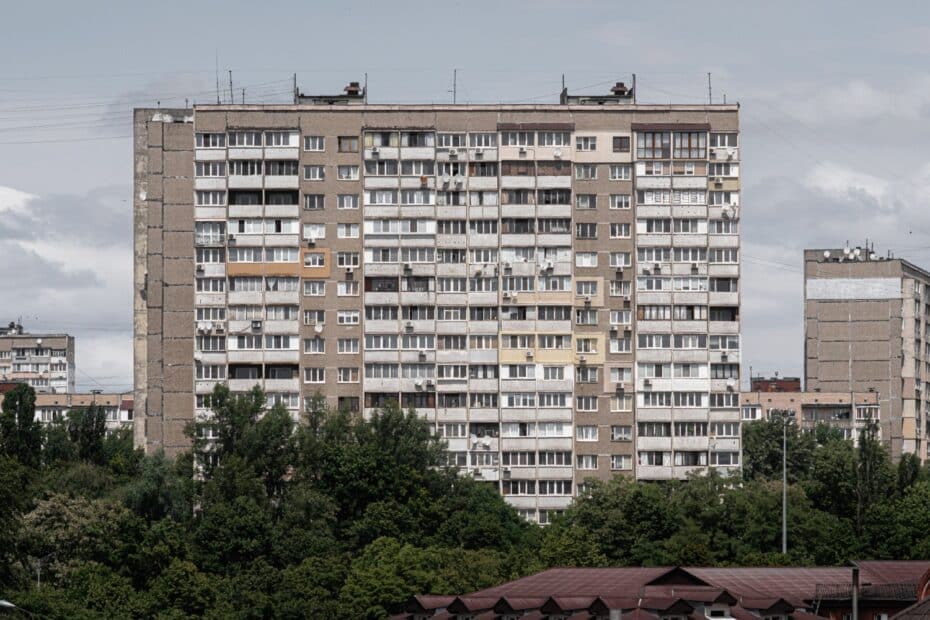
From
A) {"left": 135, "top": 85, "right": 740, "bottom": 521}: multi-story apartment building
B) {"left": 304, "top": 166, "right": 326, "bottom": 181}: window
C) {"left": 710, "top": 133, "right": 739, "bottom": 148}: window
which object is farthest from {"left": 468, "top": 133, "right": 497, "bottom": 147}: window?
{"left": 710, "top": 133, "right": 739, "bottom": 148}: window

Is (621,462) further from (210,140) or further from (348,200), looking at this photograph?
(210,140)

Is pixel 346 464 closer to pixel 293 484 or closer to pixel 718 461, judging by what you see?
pixel 293 484

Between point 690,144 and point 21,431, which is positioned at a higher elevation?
point 690,144

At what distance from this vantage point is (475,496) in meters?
167

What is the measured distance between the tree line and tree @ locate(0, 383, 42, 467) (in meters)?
0.17

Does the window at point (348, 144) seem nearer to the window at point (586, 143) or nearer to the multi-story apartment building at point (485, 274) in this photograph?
the multi-story apartment building at point (485, 274)

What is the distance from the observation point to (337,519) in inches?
6388

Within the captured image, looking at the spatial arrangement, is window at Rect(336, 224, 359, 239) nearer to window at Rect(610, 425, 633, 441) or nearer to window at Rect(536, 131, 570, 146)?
window at Rect(536, 131, 570, 146)

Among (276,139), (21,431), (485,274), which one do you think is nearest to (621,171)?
(485,274)

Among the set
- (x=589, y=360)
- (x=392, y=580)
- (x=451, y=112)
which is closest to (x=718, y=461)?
(x=589, y=360)

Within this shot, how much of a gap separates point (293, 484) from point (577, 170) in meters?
39.5

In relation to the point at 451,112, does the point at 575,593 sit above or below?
below

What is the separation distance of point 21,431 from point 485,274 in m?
43.4

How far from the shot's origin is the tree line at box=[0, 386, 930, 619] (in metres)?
138
